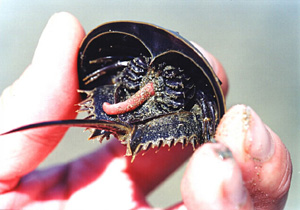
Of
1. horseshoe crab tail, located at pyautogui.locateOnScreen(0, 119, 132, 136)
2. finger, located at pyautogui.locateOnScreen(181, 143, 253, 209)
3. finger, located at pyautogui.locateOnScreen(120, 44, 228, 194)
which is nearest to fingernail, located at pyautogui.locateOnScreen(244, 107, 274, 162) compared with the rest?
finger, located at pyautogui.locateOnScreen(181, 143, 253, 209)

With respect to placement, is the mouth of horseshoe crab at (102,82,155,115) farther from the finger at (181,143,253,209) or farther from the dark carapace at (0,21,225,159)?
the finger at (181,143,253,209)

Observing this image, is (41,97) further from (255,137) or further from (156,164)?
(255,137)

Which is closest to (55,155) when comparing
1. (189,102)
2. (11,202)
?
(11,202)

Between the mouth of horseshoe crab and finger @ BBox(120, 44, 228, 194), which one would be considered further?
finger @ BBox(120, 44, 228, 194)

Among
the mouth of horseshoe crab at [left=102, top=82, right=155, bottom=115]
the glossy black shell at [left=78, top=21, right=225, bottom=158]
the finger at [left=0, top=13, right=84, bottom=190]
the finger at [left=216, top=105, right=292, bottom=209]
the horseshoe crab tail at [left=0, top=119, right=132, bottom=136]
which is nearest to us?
the horseshoe crab tail at [left=0, top=119, right=132, bottom=136]

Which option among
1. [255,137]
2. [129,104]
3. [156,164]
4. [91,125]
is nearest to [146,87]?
[129,104]

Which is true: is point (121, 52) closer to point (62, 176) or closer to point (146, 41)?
point (146, 41)
